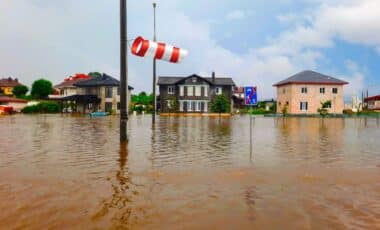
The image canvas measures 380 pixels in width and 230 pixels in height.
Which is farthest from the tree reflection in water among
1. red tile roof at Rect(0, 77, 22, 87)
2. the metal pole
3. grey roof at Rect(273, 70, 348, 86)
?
red tile roof at Rect(0, 77, 22, 87)

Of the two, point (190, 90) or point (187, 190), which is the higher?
point (190, 90)

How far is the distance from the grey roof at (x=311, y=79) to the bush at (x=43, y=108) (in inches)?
1502

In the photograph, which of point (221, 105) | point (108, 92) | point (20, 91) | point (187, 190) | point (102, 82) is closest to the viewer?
point (187, 190)

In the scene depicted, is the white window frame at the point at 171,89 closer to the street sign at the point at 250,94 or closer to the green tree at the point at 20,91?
the green tree at the point at 20,91

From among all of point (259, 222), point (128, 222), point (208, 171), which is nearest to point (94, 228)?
point (128, 222)

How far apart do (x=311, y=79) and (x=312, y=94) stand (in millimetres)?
2378

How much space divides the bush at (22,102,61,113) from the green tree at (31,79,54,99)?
97.7 ft

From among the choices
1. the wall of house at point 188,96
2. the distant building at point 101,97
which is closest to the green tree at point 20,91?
the distant building at point 101,97

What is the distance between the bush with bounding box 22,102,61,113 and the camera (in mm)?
61656

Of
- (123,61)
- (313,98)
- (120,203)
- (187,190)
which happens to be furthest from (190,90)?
(120,203)

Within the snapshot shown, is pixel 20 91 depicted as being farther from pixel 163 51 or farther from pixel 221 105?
pixel 163 51

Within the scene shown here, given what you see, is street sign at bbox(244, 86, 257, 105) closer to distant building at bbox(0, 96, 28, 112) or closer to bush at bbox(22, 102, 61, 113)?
bush at bbox(22, 102, 61, 113)

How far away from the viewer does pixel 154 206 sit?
5168 millimetres

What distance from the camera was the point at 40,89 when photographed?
91875 mm
